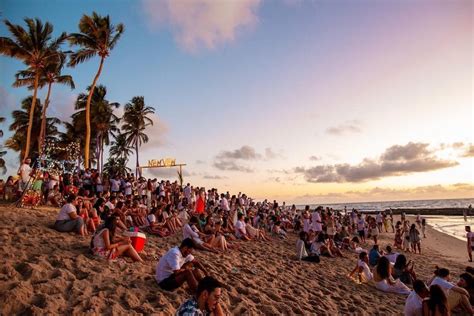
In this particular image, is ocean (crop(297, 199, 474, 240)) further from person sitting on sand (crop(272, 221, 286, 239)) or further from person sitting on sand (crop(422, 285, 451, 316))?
person sitting on sand (crop(422, 285, 451, 316))

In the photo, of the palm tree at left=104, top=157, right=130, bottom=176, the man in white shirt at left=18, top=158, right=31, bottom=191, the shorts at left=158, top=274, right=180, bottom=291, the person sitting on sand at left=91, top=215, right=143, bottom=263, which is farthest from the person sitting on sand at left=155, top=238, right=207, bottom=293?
the palm tree at left=104, top=157, right=130, bottom=176

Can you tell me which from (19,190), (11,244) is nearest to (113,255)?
(11,244)

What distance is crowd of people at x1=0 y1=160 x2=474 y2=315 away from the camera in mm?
5816

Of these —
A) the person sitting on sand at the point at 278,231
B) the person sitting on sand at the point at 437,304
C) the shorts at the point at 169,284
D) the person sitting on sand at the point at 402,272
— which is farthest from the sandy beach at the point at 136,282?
the person sitting on sand at the point at 278,231

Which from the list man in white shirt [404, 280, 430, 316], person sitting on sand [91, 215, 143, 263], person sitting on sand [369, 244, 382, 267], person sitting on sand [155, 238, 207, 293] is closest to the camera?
person sitting on sand [155, 238, 207, 293]

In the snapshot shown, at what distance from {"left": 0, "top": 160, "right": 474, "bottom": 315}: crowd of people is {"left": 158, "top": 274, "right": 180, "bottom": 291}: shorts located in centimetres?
2

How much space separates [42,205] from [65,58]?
18.0 metres

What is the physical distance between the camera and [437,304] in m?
5.40

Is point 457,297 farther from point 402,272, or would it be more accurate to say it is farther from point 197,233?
point 197,233

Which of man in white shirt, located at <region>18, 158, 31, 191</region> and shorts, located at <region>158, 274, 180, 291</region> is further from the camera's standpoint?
man in white shirt, located at <region>18, 158, 31, 191</region>

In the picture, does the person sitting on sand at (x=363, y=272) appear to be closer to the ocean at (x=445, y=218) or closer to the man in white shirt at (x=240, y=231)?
the man in white shirt at (x=240, y=231)

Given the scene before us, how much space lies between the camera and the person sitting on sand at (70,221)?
841 centimetres

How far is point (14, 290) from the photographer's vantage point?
466cm

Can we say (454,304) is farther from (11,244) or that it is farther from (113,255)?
(11,244)
